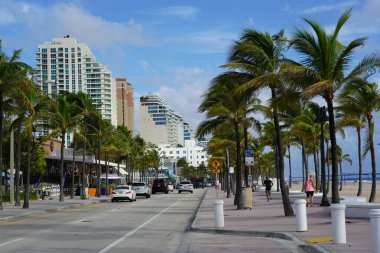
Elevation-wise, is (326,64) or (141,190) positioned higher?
(326,64)

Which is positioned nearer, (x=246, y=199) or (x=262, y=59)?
(x=262, y=59)

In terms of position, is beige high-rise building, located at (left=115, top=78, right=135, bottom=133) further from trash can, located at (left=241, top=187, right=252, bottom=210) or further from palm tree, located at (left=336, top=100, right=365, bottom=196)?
trash can, located at (left=241, top=187, right=252, bottom=210)

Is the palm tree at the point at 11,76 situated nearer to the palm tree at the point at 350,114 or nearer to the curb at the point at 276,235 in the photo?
the curb at the point at 276,235

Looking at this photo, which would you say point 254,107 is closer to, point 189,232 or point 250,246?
point 189,232

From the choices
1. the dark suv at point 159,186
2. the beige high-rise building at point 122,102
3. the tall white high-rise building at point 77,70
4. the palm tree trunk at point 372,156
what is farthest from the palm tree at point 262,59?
the beige high-rise building at point 122,102

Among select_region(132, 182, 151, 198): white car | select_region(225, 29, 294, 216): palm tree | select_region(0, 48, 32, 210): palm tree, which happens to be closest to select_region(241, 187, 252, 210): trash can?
select_region(225, 29, 294, 216): palm tree

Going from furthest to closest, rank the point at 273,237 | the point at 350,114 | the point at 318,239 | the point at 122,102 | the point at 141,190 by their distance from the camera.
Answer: the point at 122,102, the point at 141,190, the point at 350,114, the point at 273,237, the point at 318,239

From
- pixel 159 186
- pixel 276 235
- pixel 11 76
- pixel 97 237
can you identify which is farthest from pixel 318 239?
pixel 159 186

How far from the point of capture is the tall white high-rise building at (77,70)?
495ft

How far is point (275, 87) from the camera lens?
2414 centimetres

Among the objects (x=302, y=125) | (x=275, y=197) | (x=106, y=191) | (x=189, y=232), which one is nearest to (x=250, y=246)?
(x=189, y=232)

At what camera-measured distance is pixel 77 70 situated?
15725 centimetres

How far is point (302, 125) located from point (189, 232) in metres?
23.6

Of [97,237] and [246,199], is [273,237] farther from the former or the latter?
[246,199]
